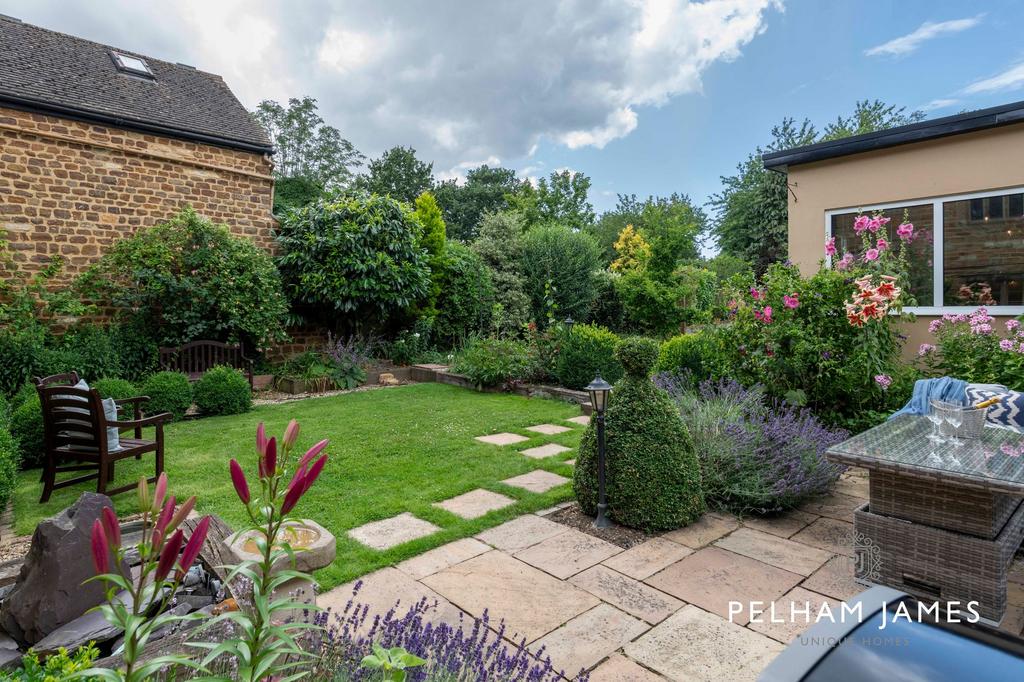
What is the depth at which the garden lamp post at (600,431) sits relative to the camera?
3.31 metres

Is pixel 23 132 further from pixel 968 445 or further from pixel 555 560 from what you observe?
pixel 968 445

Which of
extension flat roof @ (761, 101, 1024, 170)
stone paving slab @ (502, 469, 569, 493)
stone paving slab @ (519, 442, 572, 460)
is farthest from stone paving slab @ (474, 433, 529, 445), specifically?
extension flat roof @ (761, 101, 1024, 170)

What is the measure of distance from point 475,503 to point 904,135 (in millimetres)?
5867

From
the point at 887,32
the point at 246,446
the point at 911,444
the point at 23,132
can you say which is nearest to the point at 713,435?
the point at 911,444

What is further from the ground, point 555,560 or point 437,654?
point 437,654

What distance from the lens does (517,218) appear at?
13719 millimetres

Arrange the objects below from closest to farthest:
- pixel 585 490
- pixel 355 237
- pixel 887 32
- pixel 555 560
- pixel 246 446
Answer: pixel 555 560, pixel 585 490, pixel 246 446, pixel 887 32, pixel 355 237

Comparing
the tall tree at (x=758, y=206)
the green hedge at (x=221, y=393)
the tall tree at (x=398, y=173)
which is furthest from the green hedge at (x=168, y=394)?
the tall tree at (x=398, y=173)

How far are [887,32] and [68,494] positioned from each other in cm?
1169

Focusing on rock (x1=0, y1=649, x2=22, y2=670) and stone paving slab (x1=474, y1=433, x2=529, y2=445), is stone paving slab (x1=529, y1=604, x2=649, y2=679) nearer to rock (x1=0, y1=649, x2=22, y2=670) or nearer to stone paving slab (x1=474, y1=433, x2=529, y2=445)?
rock (x1=0, y1=649, x2=22, y2=670)

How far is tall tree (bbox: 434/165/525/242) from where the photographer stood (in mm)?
30953

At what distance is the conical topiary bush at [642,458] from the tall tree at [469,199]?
27.9 meters

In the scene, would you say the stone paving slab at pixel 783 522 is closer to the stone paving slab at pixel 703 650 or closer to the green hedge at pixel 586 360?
the stone paving slab at pixel 703 650

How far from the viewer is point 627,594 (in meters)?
2.60
